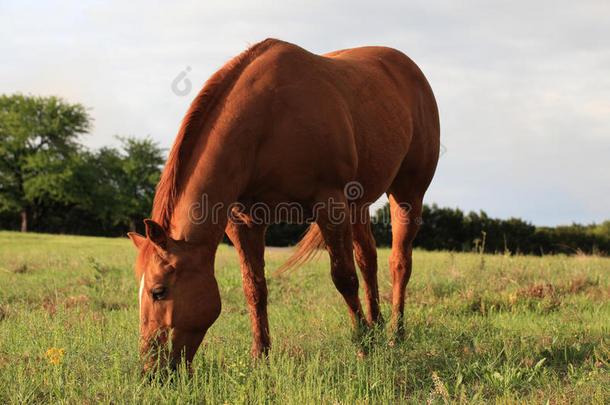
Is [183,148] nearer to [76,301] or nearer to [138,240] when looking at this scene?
[138,240]

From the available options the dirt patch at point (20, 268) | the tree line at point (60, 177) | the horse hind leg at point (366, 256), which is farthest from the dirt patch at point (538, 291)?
the tree line at point (60, 177)

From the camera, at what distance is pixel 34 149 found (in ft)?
138

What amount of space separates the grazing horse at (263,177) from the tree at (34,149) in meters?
39.1

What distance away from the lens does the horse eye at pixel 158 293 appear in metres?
2.96

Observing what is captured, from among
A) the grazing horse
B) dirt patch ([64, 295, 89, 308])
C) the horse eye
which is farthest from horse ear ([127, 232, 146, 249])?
dirt patch ([64, 295, 89, 308])

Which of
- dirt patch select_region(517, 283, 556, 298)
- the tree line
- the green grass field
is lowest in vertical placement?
the green grass field

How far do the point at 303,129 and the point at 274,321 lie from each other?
2.56 m

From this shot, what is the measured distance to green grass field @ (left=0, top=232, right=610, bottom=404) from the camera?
2.98 metres

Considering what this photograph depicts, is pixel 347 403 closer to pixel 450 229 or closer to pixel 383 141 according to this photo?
pixel 383 141

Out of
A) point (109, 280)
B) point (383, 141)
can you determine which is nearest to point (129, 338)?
point (383, 141)

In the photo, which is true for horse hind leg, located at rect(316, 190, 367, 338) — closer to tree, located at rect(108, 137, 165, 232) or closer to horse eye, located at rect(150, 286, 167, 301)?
horse eye, located at rect(150, 286, 167, 301)

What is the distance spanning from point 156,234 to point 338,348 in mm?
1911

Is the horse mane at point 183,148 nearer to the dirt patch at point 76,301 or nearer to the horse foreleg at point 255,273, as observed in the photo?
the horse foreleg at point 255,273

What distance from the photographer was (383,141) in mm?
4371
